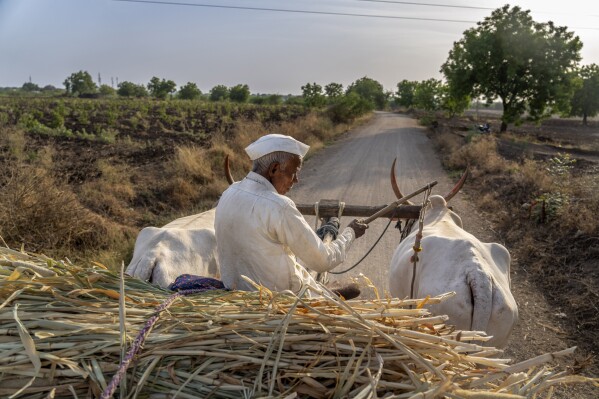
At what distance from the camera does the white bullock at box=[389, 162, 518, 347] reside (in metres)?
3.17

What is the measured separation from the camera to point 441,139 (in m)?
18.9

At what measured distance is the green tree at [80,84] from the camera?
65.9 metres

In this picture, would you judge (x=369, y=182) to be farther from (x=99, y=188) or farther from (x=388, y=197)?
(x=99, y=188)

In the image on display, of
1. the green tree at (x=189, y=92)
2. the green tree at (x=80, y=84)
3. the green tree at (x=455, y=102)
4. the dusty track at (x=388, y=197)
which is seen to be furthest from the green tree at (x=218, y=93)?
the dusty track at (x=388, y=197)

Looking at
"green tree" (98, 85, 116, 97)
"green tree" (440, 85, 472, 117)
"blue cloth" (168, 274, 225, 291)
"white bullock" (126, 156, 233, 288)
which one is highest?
"green tree" (98, 85, 116, 97)

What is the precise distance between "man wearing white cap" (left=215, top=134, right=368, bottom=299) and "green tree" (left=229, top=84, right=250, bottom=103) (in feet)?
210

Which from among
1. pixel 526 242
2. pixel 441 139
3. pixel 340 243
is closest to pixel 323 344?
pixel 340 243

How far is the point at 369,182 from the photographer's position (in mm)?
10898

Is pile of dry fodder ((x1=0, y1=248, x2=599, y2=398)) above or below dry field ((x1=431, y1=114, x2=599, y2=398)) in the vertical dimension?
above

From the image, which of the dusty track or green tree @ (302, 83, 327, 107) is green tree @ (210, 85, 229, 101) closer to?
green tree @ (302, 83, 327, 107)

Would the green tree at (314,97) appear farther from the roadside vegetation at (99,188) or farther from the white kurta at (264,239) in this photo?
the white kurta at (264,239)

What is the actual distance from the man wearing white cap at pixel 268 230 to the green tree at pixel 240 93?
210ft

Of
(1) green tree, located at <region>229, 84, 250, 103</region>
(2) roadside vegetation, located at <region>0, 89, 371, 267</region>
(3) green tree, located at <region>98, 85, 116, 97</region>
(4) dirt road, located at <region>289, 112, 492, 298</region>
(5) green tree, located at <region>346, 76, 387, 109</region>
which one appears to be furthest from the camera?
(5) green tree, located at <region>346, 76, 387, 109</region>

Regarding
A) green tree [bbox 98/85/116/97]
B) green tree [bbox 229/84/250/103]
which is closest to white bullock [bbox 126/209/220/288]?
green tree [bbox 229/84/250/103]
